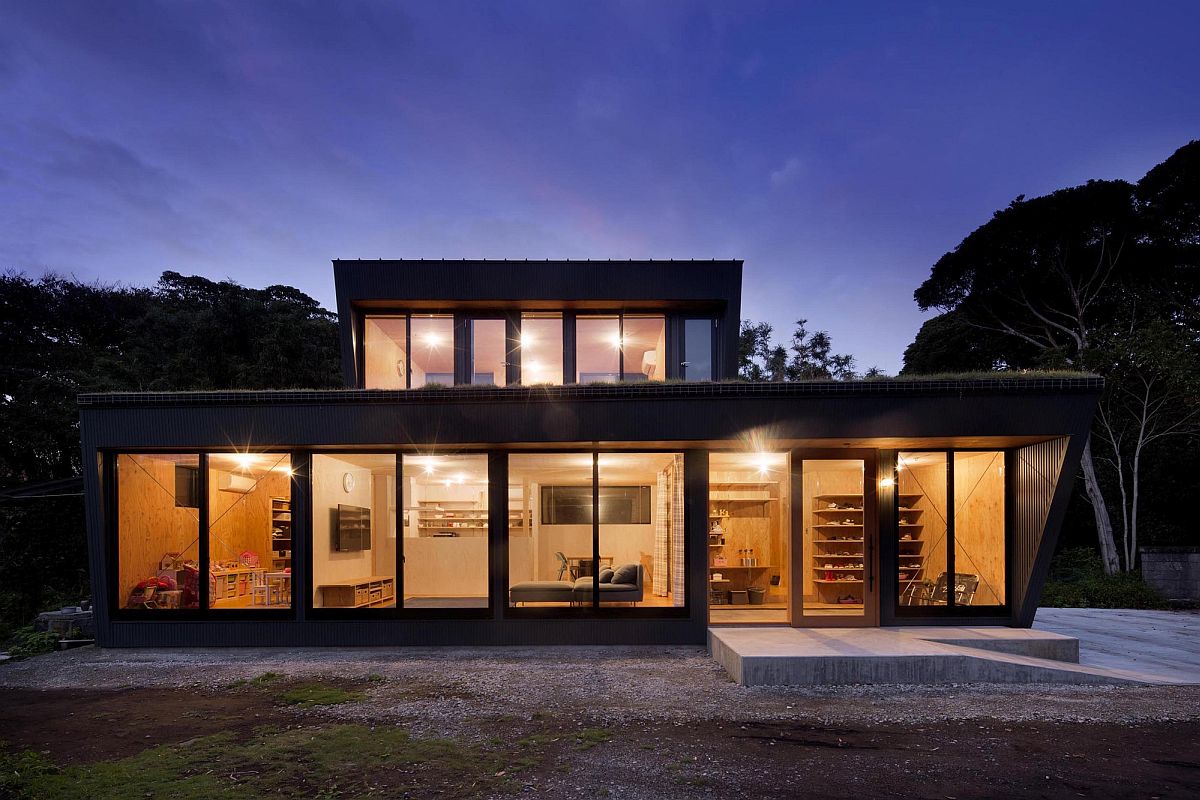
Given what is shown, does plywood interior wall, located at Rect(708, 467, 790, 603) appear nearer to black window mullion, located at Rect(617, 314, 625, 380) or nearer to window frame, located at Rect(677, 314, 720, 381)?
window frame, located at Rect(677, 314, 720, 381)

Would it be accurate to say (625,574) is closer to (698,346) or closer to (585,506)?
(585,506)

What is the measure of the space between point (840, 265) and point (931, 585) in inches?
838

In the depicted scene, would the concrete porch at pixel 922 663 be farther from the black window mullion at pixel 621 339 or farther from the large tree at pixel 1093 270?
the large tree at pixel 1093 270

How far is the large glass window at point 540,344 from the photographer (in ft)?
44.1

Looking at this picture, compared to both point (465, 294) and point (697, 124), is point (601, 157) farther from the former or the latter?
point (465, 294)

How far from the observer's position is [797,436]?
392 inches

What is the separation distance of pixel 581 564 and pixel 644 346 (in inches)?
194

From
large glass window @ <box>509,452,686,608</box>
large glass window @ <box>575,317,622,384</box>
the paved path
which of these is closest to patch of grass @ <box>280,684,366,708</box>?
large glass window @ <box>509,452,686,608</box>

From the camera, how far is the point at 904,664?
27.1 ft

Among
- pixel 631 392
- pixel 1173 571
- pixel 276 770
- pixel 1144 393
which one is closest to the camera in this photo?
pixel 276 770

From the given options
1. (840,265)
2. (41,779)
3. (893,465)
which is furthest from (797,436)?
(840,265)

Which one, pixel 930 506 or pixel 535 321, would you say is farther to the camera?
pixel 535 321

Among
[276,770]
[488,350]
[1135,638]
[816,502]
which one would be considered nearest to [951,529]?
[816,502]

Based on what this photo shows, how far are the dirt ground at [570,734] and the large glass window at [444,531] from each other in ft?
4.78
